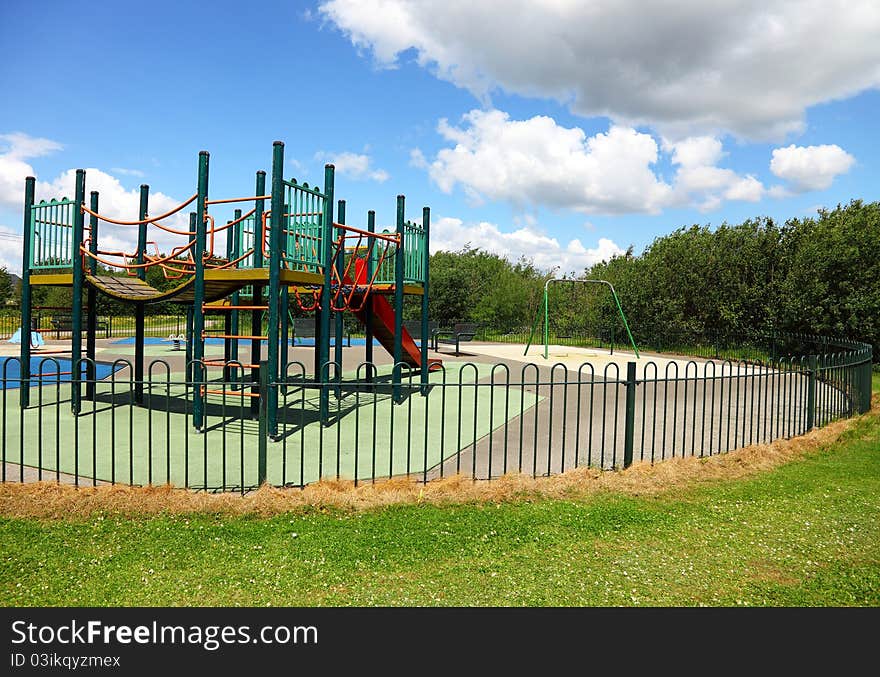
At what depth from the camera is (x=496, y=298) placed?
3597 centimetres

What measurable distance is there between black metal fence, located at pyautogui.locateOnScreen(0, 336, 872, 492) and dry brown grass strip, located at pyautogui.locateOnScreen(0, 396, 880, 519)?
8.1 inches

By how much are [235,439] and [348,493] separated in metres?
3.13

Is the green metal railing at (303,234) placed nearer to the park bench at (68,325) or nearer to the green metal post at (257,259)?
the green metal post at (257,259)

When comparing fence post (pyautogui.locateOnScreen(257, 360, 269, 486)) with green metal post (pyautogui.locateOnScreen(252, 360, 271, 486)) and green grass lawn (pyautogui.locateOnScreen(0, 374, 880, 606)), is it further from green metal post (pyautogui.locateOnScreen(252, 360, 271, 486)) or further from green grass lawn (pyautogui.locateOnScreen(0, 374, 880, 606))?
green grass lawn (pyautogui.locateOnScreen(0, 374, 880, 606))

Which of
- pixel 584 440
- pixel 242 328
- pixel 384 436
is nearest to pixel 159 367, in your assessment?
pixel 384 436

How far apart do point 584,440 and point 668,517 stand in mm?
3186

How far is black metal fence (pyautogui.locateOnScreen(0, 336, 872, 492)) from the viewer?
19.7 ft

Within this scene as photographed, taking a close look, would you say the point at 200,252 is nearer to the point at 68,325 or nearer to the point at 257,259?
the point at 257,259

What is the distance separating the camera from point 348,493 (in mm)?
5512

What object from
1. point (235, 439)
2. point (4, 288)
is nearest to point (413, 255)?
point (235, 439)

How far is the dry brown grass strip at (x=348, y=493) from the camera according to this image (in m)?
5.12

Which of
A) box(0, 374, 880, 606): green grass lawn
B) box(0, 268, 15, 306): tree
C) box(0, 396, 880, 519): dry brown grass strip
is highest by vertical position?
box(0, 268, 15, 306): tree

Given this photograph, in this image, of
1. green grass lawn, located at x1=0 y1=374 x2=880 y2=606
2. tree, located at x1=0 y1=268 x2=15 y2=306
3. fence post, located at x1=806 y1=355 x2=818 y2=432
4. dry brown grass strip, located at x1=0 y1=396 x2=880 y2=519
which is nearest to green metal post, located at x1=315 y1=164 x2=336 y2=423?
dry brown grass strip, located at x1=0 y1=396 x2=880 y2=519
